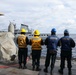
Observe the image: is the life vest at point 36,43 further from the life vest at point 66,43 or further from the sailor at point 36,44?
the life vest at point 66,43

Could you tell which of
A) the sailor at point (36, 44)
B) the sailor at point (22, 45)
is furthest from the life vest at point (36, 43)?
the sailor at point (22, 45)

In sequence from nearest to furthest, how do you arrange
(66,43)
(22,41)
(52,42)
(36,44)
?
(66,43), (52,42), (36,44), (22,41)

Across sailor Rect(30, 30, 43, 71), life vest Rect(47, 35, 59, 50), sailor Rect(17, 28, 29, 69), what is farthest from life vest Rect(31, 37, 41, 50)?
life vest Rect(47, 35, 59, 50)

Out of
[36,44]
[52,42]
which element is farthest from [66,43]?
[36,44]

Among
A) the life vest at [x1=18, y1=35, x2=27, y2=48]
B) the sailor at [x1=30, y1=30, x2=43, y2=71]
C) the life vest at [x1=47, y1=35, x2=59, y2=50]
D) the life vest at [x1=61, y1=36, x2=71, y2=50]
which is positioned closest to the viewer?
the life vest at [x1=61, y1=36, x2=71, y2=50]

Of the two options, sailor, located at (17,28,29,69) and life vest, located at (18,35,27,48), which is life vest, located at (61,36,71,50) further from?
life vest, located at (18,35,27,48)

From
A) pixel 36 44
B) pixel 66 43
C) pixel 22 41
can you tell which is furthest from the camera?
pixel 22 41

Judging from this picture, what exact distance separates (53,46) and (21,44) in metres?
1.89

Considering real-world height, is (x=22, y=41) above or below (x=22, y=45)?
above

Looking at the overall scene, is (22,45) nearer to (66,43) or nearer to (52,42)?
(52,42)

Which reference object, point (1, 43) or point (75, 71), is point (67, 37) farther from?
point (1, 43)

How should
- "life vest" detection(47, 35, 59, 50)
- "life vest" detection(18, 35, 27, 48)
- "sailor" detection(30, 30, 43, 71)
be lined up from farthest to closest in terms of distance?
"life vest" detection(18, 35, 27, 48) → "sailor" detection(30, 30, 43, 71) → "life vest" detection(47, 35, 59, 50)

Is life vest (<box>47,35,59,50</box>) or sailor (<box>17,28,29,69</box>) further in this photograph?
sailor (<box>17,28,29,69</box>)

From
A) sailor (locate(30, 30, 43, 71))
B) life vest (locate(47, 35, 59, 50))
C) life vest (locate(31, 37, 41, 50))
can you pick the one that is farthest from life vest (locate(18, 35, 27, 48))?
life vest (locate(47, 35, 59, 50))
